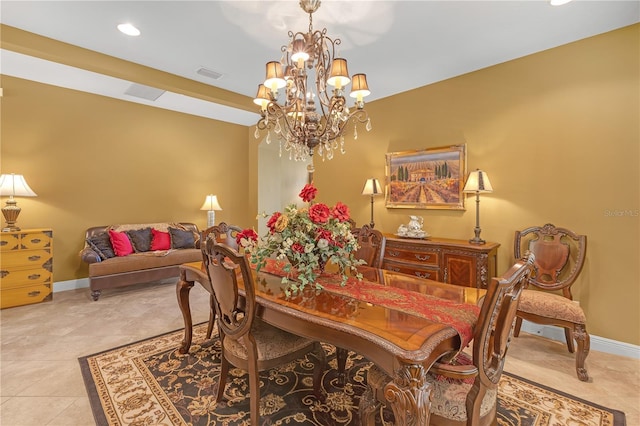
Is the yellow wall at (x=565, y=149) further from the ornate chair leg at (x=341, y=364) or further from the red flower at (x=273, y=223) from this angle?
the red flower at (x=273, y=223)

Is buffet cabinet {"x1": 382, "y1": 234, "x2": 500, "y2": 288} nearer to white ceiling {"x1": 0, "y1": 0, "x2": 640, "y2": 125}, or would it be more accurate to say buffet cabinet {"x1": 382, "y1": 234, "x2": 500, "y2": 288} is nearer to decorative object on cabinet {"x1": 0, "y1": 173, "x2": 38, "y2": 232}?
white ceiling {"x1": 0, "y1": 0, "x2": 640, "y2": 125}

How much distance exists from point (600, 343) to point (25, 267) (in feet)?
20.9

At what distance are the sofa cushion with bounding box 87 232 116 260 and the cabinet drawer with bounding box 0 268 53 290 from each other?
1.86ft

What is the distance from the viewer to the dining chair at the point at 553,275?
2.28m

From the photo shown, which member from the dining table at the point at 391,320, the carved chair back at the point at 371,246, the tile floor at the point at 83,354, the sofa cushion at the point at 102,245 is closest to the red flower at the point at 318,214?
the dining table at the point at 391,320

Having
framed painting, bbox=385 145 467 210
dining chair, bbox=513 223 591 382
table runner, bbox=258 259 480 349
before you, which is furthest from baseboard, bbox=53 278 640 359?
table runner, bbox=258 259 480 349

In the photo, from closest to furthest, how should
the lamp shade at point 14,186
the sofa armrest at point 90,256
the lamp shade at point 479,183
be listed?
the lamp shade at point 479,183 < the lamp shade at point 14,186 < the sofa armrest at point 90,256

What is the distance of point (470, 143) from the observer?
3.41m

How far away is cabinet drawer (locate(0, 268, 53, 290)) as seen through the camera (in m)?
3.51

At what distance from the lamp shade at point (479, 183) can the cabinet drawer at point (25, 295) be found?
17.6 feet

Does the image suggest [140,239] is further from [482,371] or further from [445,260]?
[482,371]

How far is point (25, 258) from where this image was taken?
11.9ft

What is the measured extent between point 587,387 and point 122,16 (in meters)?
4.66

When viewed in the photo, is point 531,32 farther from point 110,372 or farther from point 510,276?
point 110,372
